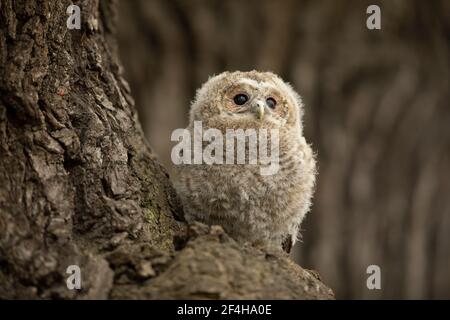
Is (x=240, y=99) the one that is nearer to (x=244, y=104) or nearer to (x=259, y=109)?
(x=244, y=104)

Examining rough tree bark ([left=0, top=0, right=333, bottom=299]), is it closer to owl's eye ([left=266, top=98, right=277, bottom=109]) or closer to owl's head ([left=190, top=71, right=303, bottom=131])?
owl's head ([left=190, top=71, right=303, bottom=131])

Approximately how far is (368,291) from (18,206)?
5166 mm

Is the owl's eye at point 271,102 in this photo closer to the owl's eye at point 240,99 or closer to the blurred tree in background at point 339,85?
the owl's eye at point 240,99

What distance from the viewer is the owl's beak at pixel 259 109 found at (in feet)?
13.6

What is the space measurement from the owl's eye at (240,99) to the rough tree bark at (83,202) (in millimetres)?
731

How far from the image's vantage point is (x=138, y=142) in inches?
160

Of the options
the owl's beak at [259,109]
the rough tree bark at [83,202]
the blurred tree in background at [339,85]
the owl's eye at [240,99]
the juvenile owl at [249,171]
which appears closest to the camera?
the rough tree bark at [83,202]

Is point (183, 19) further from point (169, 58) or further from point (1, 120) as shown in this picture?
point (1, 120)

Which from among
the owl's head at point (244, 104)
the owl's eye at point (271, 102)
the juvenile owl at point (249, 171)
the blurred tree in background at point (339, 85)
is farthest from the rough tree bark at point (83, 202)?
the blurred tree in background at point (339, 85)

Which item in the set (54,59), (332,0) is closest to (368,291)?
(332,0)

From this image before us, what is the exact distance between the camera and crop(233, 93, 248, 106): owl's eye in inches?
168

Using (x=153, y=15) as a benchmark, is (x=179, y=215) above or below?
below

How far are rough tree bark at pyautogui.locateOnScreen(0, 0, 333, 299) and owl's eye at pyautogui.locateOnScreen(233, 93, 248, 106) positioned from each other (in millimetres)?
731

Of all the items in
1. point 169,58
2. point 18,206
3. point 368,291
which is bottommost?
point 368,291
